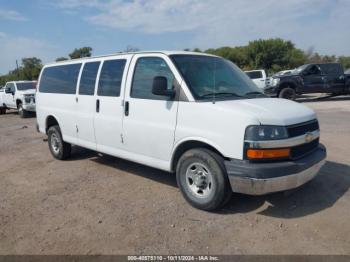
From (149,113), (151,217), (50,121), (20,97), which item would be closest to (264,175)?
(151,217)

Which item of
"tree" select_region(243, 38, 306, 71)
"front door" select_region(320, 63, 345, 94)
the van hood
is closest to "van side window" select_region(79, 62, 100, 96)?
the van hood

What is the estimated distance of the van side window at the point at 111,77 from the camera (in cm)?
532

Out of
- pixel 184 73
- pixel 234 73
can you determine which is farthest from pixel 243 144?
pixel 234 73

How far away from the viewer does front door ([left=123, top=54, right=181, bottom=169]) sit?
4.58 m

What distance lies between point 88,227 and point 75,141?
2794 mm

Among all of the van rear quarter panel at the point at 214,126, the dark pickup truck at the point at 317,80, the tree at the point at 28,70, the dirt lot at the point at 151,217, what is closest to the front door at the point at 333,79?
the dark pickup truck at the point at 317,80

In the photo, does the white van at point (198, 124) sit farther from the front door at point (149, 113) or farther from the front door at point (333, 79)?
the front door at point (333, 79)

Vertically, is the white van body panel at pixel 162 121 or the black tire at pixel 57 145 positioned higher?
the white van body panel at pixel 162 121

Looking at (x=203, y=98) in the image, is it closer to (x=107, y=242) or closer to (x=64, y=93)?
(x=107, y=242)

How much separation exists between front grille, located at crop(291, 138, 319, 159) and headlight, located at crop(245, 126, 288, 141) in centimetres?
31

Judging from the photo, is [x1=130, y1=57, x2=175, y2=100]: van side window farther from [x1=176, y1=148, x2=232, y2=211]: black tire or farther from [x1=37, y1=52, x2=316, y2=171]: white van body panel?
[x1=176, y1=148, x2=232, y2=211]: black tire

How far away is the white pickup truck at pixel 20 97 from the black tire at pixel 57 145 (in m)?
10.5

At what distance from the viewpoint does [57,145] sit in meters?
7.23

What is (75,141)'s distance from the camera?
647 centimetres
